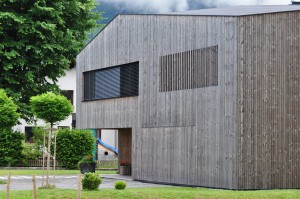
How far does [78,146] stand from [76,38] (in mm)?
6921

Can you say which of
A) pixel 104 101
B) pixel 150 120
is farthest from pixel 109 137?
pixel 150 120

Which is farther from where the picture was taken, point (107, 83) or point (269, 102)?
point (107, 83)

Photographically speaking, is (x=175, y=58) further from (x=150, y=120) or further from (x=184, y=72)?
(x=150, y=120)

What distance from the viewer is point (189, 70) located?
2609 centimetres

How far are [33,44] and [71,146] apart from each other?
19.5ft

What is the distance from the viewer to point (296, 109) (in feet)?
78.7

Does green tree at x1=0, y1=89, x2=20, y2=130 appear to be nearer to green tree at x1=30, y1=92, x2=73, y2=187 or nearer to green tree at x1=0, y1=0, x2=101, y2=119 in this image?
green tree at x1=30, y1=92, x2=73, y2=187

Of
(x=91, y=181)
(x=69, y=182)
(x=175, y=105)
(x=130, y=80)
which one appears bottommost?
(x=69, y=182)

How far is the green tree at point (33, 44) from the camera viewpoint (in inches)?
1516

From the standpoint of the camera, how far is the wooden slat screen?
24.8 meters

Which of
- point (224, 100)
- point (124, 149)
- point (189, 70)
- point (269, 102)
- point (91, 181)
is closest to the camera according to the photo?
point (91, 181)

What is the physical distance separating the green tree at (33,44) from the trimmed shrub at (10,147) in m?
1.32

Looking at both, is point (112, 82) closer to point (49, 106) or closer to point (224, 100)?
point (49, 106)

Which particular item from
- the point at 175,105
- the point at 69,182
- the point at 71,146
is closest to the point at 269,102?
the point at 175,105
